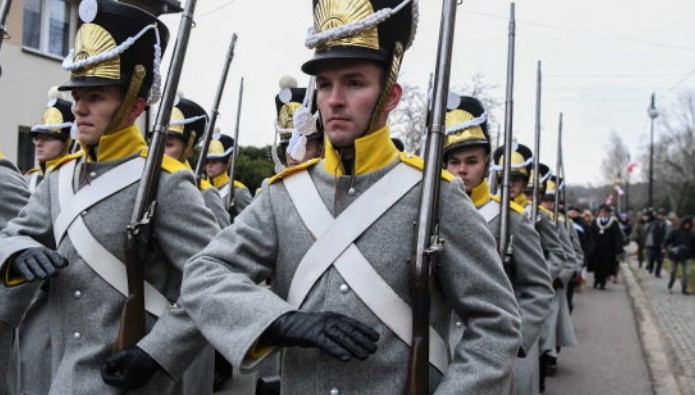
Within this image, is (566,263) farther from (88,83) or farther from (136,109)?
(88,83)

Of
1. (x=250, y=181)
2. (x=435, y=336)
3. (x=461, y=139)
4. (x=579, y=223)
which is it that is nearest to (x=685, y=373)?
(x=461, y=139)

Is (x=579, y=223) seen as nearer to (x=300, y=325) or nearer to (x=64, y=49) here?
(x=64, y=49)

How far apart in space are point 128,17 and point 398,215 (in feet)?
5.63

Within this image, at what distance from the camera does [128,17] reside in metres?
3.54

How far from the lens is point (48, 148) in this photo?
703 centimetres

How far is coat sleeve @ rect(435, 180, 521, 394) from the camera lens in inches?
94.0

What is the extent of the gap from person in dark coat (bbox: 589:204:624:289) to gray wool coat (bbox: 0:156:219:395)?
54.6 feet

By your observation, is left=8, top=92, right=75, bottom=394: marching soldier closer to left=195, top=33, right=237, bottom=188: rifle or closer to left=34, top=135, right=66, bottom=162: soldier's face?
left=195, top=33, right=237, bottom=188: rifle

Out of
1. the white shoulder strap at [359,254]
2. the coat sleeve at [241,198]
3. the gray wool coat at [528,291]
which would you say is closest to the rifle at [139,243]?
the white shoulder strap at [359,254]

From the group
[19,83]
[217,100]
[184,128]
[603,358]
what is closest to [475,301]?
[217,100]

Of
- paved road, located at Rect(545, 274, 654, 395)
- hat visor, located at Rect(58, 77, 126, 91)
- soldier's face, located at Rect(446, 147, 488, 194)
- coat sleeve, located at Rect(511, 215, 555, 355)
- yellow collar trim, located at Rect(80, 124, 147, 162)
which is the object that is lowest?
paved road, located at Rect(545, 274, 654, 395)

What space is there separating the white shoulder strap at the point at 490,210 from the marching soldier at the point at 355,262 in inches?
92.7

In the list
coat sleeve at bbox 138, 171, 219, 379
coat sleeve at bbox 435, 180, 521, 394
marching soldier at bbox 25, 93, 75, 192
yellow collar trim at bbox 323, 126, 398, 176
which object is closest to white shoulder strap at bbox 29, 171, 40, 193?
marching soldier at bbox 25, 93, 75, 192

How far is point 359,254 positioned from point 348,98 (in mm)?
503
